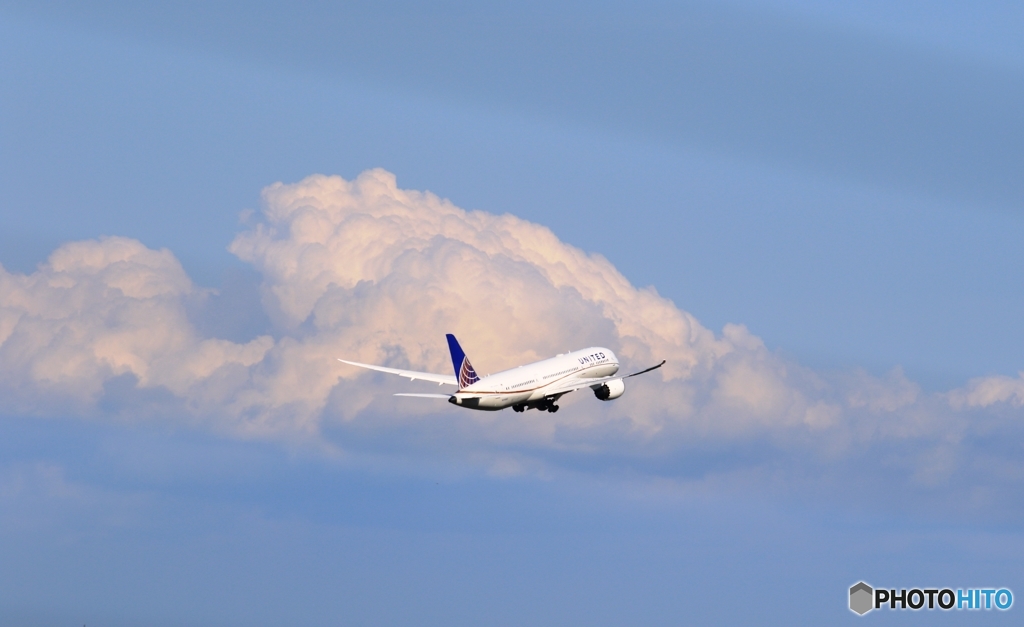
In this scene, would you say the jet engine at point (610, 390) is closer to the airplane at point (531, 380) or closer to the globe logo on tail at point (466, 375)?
the airplane at point (531, 380)

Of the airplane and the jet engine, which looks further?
the jet engine

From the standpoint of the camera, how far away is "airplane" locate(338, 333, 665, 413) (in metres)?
171

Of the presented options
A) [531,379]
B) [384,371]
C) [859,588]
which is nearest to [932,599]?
[859,588]

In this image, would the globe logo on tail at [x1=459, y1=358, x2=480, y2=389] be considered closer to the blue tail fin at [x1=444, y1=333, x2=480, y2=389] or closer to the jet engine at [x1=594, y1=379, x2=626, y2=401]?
the blue tail fin at [x1=444, y1=333, x2=480, y2=389]

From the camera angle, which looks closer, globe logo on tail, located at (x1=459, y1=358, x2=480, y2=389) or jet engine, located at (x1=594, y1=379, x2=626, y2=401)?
globe logo on tail, located at (x1=459, y1=358, x2=480, y2=389)

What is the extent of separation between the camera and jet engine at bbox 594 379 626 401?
188750mm

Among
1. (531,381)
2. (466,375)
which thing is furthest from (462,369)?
(531,381)

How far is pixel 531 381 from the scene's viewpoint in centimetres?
17600

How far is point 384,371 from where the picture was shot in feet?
602

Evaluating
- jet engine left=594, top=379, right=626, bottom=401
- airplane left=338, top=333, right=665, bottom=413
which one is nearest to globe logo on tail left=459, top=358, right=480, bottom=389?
airplane left=338, top=333, right=665, bottom=413

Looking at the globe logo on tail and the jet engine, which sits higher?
the jet engine

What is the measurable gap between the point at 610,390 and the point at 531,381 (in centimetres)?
1637

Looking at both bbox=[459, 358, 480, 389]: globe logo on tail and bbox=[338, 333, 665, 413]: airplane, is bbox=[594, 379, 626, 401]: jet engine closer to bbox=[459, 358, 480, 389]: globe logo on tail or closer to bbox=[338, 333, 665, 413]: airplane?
bbox=[338, 333, 665, 413]: airplane

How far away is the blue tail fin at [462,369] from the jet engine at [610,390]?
2154 cm
